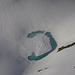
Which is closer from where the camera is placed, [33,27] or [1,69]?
[1,69]

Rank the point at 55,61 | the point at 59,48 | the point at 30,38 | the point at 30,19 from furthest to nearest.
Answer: the point at 30,19
the point at 30,38
the point at 59,48
the point at 55,61

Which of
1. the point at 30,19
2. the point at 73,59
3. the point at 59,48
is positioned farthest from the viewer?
the point at 30,19

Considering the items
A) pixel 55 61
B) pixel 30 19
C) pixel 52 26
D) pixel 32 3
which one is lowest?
pixel 55 61

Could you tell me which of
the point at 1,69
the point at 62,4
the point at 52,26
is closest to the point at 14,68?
the point at 1,69

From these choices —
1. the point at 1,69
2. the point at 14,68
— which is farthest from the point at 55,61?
the point at 1,69

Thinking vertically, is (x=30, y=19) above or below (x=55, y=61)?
above

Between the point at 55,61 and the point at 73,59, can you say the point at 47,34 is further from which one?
the point at 73,59

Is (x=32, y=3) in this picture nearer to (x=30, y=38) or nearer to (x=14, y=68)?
(x=30, y=38)
